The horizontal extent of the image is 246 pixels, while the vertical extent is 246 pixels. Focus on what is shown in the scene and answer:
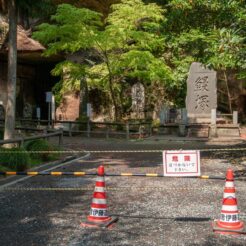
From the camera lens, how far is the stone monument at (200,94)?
92.3 feet

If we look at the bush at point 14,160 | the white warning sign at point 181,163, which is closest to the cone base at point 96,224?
the white warning sign at point 181,163

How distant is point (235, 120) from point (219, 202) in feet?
66.0

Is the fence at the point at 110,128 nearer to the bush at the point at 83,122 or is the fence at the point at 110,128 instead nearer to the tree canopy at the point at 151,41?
the bush at the point at 83,122

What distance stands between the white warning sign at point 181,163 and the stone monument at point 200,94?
2154 centimetres

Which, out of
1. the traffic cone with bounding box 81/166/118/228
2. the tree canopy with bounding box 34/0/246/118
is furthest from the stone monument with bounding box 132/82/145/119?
the traffic cone with bounding box 81/166/118/228

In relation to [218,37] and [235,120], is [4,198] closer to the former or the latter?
[218,37]

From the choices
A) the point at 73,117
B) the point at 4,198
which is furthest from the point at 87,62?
the point at 4,198

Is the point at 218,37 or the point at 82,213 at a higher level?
the point at 218,37

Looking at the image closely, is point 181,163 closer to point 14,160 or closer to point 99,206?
point 99,206

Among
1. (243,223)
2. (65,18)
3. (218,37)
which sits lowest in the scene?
(243,223)

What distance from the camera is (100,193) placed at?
6695 mm

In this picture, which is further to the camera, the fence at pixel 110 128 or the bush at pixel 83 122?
the bush at pixel 83 122

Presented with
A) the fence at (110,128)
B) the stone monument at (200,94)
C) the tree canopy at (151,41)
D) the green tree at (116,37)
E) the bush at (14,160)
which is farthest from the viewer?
the stone monument at (200,94)

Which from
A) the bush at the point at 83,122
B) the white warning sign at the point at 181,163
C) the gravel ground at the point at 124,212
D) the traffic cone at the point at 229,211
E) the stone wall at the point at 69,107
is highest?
the stone wall at the point at 69,107
